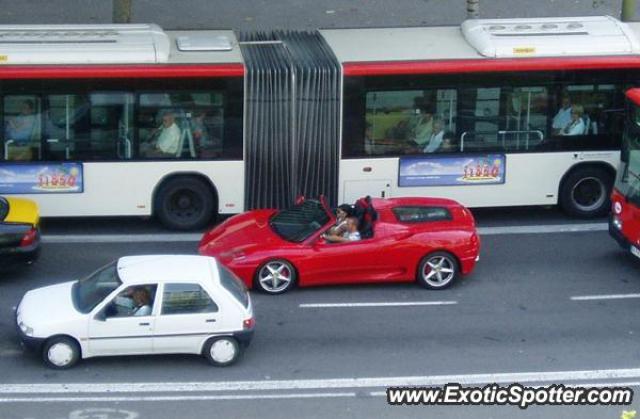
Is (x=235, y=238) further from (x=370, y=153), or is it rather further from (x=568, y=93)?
(x=568, y=93)

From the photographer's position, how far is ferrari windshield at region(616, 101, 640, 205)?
1812cm

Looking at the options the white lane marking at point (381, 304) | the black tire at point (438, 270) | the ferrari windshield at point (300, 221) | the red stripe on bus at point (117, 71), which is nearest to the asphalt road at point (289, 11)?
the red stripe on bus at point (117, 71)

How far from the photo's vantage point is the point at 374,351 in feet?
50.5

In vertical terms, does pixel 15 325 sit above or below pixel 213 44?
below

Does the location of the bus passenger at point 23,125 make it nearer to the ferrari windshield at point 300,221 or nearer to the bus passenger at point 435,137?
the ferrari windshield at point 300,221

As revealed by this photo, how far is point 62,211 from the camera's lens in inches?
772

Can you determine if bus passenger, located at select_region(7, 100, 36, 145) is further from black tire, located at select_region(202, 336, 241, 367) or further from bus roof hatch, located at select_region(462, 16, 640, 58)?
bus roof hatch, located at select_region(462, 16, 640, 58)

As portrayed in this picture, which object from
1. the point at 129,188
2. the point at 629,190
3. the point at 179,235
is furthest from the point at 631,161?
the point at 129,188

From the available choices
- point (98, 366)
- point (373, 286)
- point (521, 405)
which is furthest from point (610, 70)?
point (98, 366)

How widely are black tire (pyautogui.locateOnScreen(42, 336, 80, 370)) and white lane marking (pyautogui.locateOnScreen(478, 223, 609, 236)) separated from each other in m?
7.72

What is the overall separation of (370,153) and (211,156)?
2.38m

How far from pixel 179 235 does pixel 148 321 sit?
5644 millimetres

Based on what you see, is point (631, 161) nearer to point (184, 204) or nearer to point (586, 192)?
point (586, 192)

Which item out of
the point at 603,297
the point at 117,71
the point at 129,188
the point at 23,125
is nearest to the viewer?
the point at 603,297
